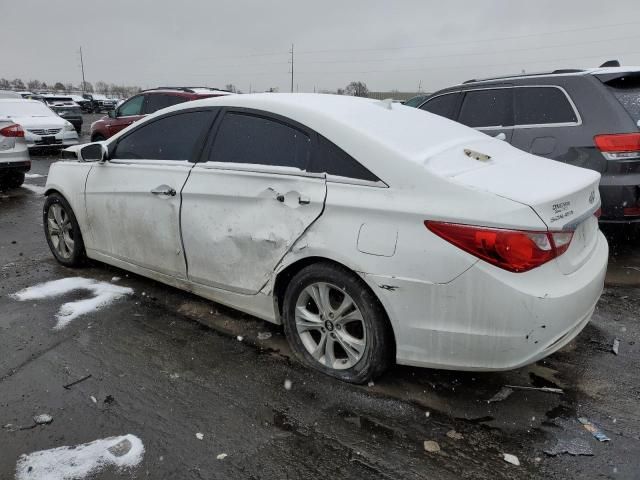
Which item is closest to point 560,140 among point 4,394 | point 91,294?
point 91,294

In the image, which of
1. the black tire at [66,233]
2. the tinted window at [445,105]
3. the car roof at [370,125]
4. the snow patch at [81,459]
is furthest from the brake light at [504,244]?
the tinted window at [445,105]

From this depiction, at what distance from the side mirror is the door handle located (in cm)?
87

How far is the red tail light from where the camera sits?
880cm

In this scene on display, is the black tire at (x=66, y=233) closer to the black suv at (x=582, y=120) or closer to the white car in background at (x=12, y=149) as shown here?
the black suv at (x=582, y=120)

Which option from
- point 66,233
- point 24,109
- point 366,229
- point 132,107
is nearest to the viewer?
point 366,229

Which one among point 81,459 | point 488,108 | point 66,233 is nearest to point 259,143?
point 81,459

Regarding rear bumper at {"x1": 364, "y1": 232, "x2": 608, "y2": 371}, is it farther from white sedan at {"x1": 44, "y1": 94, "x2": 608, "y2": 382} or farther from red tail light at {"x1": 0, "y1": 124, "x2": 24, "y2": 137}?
red tail light at {"x1": 0, "y1": 124, "x2": 24, "y2": 137}

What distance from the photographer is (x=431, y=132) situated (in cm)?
323

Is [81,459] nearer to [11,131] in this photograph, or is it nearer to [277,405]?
[277,405]

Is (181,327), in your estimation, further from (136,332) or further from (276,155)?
(276,155)

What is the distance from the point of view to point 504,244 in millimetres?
2357

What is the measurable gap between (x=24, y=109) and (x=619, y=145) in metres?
14.9

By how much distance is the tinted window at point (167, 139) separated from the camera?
146 inches

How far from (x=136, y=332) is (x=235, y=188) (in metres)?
1.32
